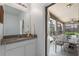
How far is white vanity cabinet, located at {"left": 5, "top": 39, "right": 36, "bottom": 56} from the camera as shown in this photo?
64.0 inches

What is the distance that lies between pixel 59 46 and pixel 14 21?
92 cm

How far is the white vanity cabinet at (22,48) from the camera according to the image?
162 centimetres

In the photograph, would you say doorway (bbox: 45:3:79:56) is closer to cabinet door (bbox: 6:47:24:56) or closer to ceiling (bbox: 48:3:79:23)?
ceiling (bbox: 48:3:79:23)

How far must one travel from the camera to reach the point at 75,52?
170 centimetres

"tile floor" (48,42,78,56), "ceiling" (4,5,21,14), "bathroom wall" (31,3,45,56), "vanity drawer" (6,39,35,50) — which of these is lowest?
"tile floor" (48,42,78,56)

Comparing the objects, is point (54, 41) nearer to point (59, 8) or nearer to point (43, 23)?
point (43, 23)

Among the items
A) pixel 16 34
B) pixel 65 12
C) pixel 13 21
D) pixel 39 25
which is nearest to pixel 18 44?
pixel 16 34

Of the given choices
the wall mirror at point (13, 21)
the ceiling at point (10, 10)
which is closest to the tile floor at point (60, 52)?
the wall mirror at point (13, 21)

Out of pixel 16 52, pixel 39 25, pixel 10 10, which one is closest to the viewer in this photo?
pixel 16 52

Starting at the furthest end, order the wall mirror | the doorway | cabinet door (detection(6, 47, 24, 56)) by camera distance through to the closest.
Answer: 1. the wall mirror
2. the doorway
3. cabinet door (detection(6, 47, 24, 56))

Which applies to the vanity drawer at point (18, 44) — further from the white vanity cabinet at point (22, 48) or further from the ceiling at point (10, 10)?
the ceiling at point (10, 10)

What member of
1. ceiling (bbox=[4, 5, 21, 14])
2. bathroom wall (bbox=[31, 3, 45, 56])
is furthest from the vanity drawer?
ceiling (bbox=[4, 5, 21, 14])

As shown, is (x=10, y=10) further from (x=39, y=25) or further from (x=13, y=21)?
(x=39, y=25)

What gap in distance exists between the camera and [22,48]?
6.17ft
